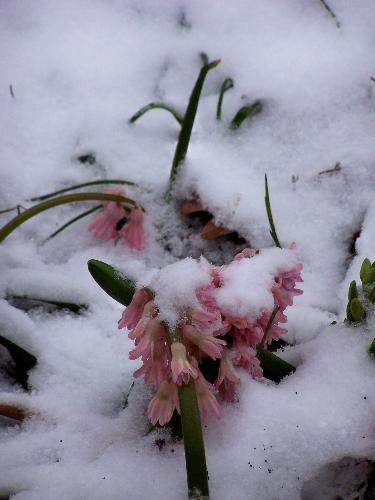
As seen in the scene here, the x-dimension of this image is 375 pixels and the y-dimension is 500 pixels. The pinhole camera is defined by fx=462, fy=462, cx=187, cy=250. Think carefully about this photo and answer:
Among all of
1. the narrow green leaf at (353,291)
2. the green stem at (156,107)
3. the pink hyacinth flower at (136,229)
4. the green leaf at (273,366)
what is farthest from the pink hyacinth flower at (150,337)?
the green stem at (156,107)

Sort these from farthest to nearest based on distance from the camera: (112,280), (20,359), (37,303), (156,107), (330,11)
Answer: (330,11)
(156,107)
(37,303)
(20,359)
(112,280)

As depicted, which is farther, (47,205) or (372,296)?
(47,205)

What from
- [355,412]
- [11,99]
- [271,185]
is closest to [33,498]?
[355,412]

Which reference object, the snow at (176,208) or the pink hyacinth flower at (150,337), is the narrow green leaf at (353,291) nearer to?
the snow at (176,208)

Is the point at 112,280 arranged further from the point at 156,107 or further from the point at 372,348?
the point at 156,107

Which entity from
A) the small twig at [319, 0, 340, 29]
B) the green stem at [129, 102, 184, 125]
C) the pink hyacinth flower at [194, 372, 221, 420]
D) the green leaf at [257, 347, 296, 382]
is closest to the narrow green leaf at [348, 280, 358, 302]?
the green leaf at [257, 347, 296, 382]

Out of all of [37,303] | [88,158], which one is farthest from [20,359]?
[88,158]
